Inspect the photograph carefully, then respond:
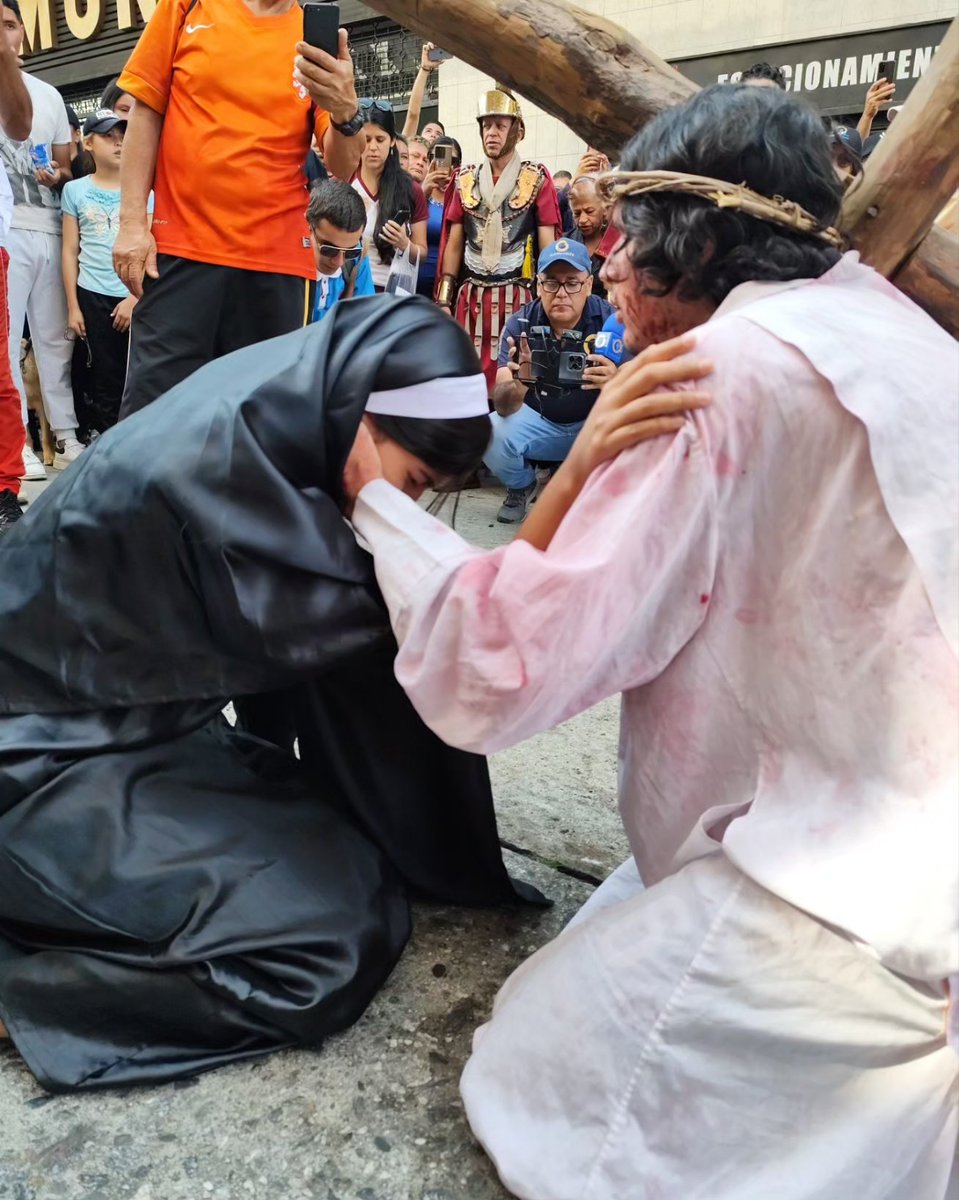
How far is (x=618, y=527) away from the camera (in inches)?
49.9

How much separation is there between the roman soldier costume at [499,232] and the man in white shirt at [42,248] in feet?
6.86

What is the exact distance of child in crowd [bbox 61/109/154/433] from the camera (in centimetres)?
600

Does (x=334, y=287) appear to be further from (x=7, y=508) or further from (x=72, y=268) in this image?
(x=72, y=268)

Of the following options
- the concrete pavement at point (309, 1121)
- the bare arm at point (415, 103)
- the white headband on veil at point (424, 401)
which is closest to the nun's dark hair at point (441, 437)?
the white headband on veil at point (424, 401)

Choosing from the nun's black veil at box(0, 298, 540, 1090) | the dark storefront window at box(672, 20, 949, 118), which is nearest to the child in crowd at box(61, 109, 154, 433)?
the nun's black veil at box(0, 298, 540, 1090)

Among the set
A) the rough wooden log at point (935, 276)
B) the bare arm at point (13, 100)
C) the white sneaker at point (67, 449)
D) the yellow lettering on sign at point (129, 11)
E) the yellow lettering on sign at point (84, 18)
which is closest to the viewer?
the rough wooden log at point (935, 276)

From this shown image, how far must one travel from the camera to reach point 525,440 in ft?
17.7

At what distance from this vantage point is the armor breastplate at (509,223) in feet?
19.6

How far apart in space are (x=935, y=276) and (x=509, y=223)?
4.27 m

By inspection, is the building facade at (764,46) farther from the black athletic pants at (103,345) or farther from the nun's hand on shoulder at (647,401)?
the nun's hand on shoulder at (647,401)

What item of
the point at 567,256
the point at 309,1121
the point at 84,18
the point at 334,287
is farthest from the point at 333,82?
the point at 84,18

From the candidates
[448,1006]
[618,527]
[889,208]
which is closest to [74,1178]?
[448,1006]

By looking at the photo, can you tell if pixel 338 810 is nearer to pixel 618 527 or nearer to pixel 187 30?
pixel 618 527

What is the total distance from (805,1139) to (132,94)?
11.1 ft
